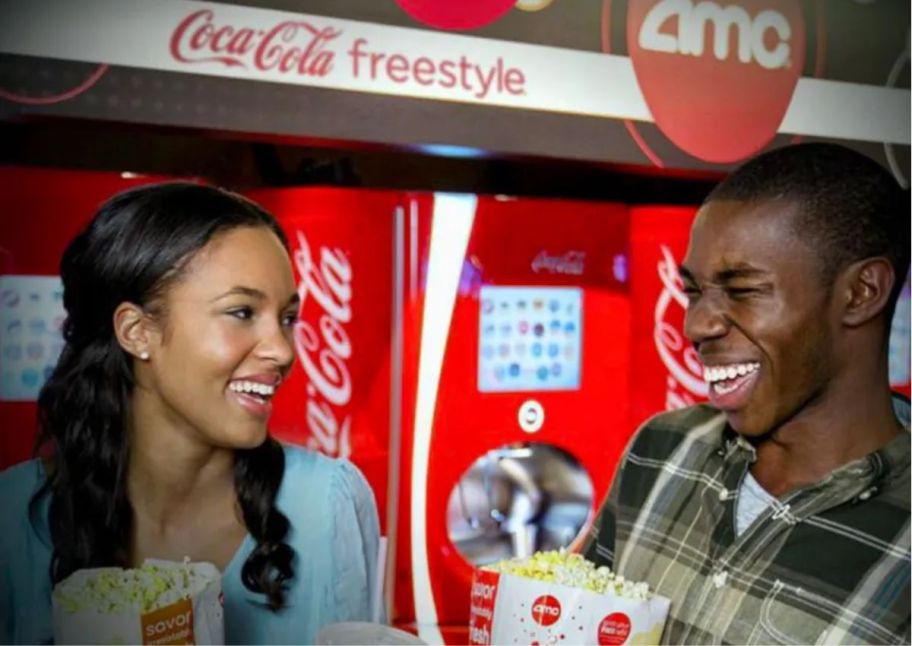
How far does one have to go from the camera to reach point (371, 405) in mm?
1341

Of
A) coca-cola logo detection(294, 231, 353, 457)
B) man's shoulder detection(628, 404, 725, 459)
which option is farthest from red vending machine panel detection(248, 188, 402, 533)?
man's shoulder detection(628, 404, 725, 459)

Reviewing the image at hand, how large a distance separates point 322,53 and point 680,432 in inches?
26.1

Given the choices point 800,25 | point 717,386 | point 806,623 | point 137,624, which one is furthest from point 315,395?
point 800,25

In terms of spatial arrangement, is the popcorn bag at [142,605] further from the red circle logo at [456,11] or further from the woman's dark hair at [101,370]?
the red circle logo at [456,11]

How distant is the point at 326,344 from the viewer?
1300mm

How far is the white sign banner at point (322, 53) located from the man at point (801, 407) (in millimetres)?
226

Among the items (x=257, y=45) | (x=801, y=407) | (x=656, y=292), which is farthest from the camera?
(x=656, y=292)

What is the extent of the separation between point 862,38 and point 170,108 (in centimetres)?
94

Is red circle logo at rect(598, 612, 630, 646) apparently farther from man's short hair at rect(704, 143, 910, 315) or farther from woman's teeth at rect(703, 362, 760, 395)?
man's short hair at rect(704, 143, 910, 315)

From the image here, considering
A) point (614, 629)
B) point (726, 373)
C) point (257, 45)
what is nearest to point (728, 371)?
point (726, 373)

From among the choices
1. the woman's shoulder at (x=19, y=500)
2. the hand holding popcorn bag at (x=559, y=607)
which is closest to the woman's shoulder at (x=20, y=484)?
the woman's shoulder at (x=19, y=500)

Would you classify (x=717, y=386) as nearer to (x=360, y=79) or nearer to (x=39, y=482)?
(x=360, y=79)

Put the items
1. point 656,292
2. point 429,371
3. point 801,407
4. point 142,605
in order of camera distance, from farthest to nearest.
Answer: point 656,292 < point 429,371 < point 801,407 < point 142,605

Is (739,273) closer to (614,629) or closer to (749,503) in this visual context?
(749,503)
